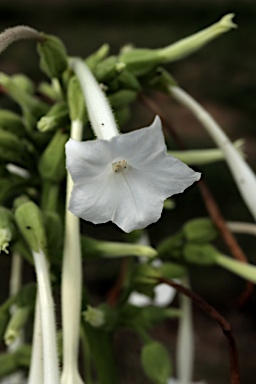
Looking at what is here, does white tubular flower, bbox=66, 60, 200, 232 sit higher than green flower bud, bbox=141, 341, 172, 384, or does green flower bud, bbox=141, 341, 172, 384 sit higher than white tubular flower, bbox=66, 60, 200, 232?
white tubular flower, bbox=66, 60, 200, 232

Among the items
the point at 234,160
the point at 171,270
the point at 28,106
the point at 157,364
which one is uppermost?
the point at 28,106

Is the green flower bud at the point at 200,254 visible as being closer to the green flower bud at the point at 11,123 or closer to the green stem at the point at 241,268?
the green stem at the point at 241,268

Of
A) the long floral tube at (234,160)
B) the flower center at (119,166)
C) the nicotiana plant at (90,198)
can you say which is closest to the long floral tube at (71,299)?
the nicotiana plant at (90,198)

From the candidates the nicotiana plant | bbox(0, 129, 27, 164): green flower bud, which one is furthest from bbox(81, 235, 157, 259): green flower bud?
bbox(0, 129, 27, 164): green flower bud

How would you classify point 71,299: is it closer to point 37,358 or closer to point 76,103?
point 37,358

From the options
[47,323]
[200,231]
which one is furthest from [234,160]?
[47,323]

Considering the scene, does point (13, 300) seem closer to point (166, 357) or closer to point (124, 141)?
point (166, 357)

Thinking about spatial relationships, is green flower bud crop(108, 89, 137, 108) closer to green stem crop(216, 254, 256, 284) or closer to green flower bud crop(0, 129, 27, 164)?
green flower bud crop(0, 129, 27, 164)
